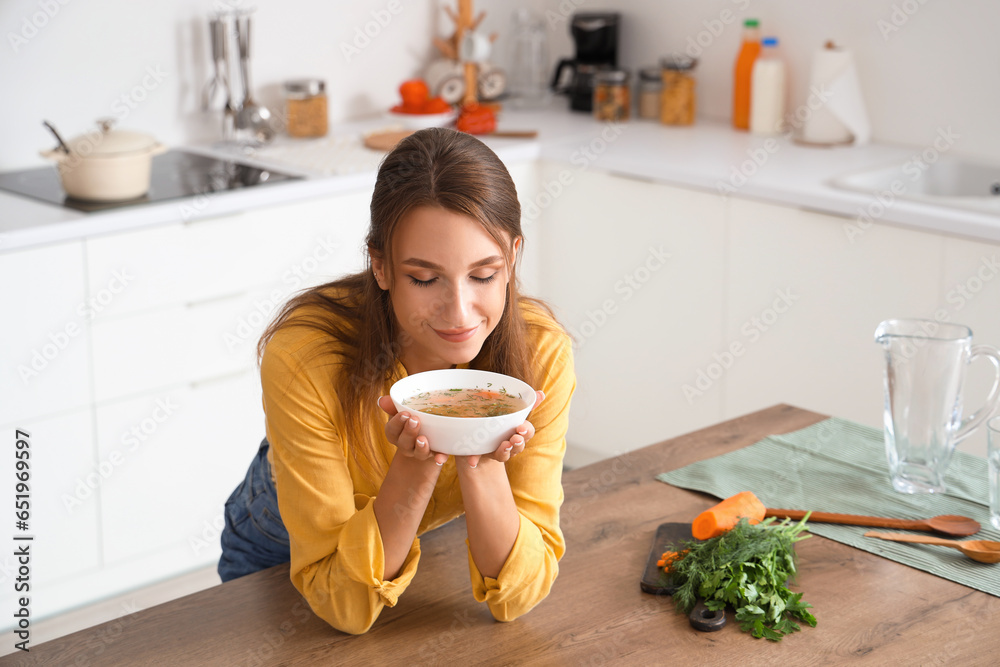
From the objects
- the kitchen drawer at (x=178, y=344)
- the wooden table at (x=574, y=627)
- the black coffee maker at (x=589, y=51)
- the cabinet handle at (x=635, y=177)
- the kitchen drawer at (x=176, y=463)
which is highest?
the black coffee maker at (x=589, y=51)

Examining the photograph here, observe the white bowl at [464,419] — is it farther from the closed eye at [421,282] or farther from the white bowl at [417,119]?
the white bowl at [417,119]

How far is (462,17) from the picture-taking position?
341cm

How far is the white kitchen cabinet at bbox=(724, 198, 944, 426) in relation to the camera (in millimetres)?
2314

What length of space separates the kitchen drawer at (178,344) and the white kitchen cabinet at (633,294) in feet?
2.88

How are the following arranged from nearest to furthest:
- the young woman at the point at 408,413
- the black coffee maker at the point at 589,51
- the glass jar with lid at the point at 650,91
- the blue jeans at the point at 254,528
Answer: the young woman at the point at 408,413 → the blue jeans at the point at 254,528 → the glass jar with lid at the point at 650,91 → the black coffee maker at the point at 589,51

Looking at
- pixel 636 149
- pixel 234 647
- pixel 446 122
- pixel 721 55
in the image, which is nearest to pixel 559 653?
pixel 234 647

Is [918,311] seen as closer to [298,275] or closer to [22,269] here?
[298,275]

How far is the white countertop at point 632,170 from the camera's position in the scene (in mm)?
2227

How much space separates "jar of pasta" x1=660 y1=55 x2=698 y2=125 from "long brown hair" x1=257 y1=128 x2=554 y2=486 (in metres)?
2.14

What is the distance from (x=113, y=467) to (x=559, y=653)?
164 centimetres

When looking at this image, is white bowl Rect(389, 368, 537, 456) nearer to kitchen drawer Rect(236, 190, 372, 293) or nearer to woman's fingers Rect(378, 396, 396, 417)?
woman's fingers Rect(378, 396, 396, 417)

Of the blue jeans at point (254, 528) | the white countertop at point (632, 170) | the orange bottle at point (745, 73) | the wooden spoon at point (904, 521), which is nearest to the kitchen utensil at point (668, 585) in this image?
the wooden spoon at point (904, 521)

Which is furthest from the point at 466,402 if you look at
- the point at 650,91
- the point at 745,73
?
the point at 650,91

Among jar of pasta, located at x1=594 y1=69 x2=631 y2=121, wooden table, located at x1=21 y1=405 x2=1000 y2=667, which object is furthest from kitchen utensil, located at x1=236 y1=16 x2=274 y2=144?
wooden table, located at x1=21 y1=405 x2=1000 y2=667
